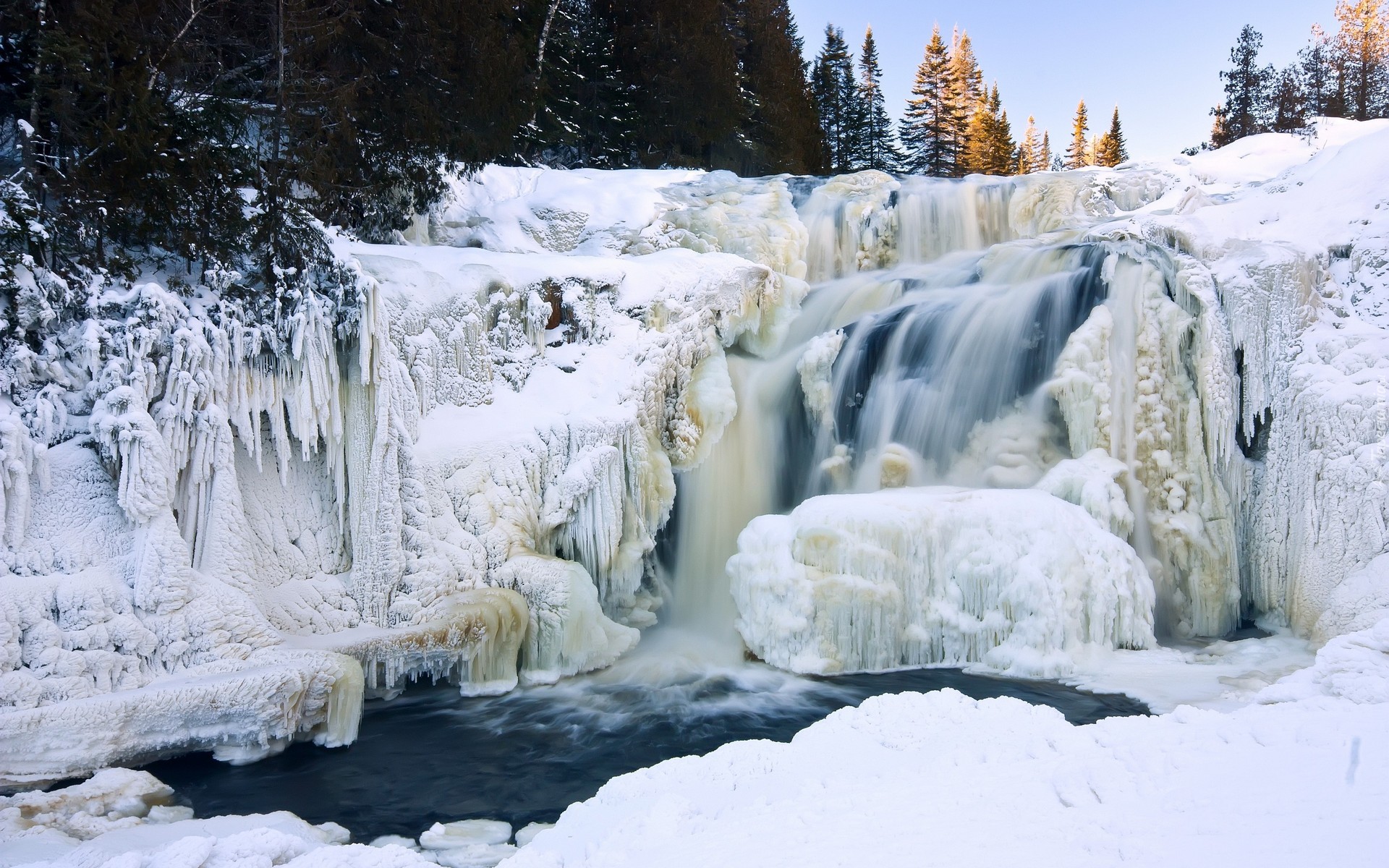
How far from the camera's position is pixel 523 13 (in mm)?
14125

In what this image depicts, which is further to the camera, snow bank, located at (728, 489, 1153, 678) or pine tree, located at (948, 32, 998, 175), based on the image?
pine tree, located at (948, 32, 998, 175)

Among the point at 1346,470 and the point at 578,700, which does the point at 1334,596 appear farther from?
the point at 578,700

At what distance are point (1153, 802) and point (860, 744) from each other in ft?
4.36

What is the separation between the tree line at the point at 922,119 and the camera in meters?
31.4

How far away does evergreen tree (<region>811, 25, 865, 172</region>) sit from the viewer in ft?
101

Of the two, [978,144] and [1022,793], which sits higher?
[978,144]

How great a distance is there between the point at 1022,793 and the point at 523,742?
4.11m

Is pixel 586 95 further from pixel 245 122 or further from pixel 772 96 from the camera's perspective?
pixel 245 122

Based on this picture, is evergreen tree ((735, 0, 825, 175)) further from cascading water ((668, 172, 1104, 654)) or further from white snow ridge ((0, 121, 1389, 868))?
cascading water ((668, 172, 1104, 654))

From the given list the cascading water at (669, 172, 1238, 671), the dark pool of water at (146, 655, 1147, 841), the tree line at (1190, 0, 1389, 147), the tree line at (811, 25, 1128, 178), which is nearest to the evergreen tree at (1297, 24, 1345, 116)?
the tree line at (1190, 0, 1389, 147)

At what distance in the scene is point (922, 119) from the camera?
36594mm

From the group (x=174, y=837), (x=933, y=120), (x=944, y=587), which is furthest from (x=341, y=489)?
(x=933, y=120)

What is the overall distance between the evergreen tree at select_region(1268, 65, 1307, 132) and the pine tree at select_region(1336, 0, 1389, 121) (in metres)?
1.43

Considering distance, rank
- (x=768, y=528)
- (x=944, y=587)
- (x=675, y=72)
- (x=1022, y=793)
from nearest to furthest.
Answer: (x=1022, y=793)
(x=944, y=587)
(x=768, y=528)
(x=675, y=72)
